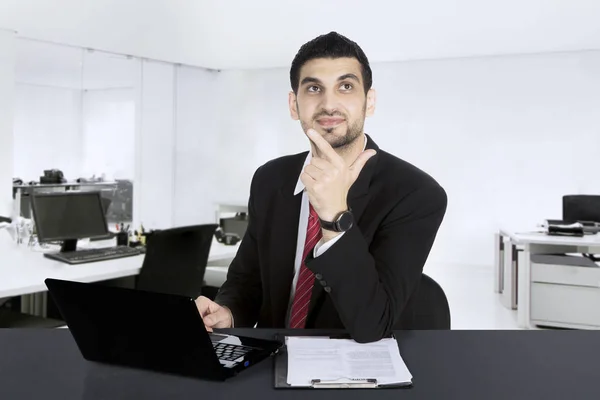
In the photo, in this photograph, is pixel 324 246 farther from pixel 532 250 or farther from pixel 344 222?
pixel 532 250

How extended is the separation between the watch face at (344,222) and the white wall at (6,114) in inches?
286

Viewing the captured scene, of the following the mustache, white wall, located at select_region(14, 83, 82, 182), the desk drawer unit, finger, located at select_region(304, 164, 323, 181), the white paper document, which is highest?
white wall, located at select_region(14, 83, 82, 182)

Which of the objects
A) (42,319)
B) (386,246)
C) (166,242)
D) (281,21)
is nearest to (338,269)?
(386,246)

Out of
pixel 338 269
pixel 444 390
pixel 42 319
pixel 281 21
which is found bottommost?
pixel 42 319

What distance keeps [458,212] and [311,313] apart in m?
8.09

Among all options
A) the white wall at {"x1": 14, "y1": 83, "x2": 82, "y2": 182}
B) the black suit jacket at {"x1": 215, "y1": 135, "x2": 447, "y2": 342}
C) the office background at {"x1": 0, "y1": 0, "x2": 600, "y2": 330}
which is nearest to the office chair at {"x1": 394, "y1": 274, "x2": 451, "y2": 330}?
the black suit jacket at {"x1": 215, "y1": 135, "x2": 447, "y2": 342}

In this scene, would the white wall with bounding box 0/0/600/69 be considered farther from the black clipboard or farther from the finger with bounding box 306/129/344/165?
Answer: the black clipboard

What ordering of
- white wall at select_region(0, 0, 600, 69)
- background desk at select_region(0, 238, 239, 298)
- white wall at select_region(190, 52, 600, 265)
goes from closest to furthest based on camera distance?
1. background desk at select_region(0, 238, 239, 298)
2. white wall at select_region(0, 0, 600, 69)
3. white wall at select_region(190, 52, 600, 265)

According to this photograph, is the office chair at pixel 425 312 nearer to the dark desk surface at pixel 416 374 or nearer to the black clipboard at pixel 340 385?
the dark desk surface at pixel 416 374

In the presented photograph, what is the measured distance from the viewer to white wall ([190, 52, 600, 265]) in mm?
8500

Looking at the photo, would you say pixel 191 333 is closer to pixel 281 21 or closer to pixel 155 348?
pixel 155 348

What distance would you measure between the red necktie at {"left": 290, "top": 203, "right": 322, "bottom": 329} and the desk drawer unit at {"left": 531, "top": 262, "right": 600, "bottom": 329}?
401 centimetres

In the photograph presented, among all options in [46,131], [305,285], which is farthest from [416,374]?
[46,131]

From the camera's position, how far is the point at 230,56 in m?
9.62
